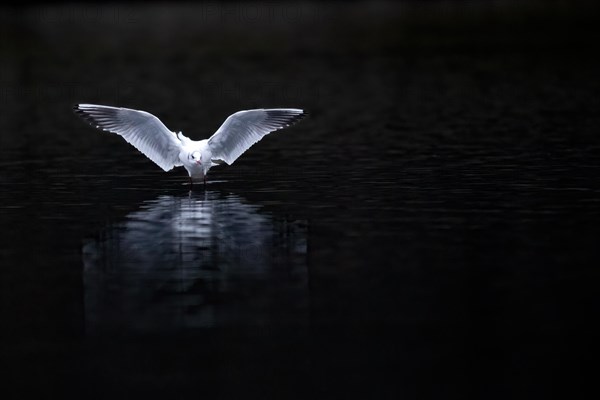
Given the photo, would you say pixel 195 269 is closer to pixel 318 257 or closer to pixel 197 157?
pixel 318 257

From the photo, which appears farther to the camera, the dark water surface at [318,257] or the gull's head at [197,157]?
the gull's head at [197,157]

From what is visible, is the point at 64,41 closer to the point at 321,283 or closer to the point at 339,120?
the point at 339,120

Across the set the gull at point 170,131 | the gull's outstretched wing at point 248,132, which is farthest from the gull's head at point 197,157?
the gull's outstretched wing at point 248,132

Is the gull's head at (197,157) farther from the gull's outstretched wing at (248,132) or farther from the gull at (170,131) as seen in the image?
the gull's outstretched wing at (248,132)

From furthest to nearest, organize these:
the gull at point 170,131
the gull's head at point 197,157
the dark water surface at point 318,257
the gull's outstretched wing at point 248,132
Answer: the gull's outstretched wing at point 248,132 → the gull at point 170,131 → the gull's head at point 197,157 → the dark water surface at point 318,257

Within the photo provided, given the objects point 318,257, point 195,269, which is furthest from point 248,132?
point 195,269

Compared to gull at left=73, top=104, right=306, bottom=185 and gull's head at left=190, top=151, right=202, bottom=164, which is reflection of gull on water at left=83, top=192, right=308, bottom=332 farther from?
gull at left=73, top=104, right=306, bottom=185

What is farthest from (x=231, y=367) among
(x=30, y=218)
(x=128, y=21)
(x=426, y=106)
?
(x=128, y=21)
